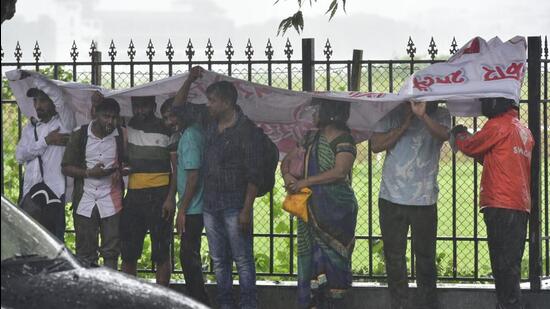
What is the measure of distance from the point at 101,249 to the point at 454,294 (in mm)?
3003

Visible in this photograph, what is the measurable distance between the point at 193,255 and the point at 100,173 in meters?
1.03

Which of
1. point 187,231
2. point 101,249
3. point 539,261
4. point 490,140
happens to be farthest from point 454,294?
point 101,249

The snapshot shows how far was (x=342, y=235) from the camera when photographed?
10.0 m

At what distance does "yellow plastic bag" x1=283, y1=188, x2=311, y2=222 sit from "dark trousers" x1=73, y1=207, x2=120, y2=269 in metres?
1.50

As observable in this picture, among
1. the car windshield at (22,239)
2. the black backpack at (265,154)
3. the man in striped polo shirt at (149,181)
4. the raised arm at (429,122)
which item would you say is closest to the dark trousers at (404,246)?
the raised arm at (429,122)

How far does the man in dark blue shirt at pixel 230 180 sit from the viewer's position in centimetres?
1005

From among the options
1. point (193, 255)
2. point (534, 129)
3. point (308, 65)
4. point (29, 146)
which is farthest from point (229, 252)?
point (534, 129)

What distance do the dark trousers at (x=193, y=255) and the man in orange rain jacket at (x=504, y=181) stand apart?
7.25ft

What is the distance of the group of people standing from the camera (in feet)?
32.3

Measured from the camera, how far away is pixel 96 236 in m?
10.7

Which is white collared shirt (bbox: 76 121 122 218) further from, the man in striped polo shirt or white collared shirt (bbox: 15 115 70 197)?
white collared shirt (bbox: 15 115 70 197)

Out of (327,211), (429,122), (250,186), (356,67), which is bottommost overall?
(327,211)

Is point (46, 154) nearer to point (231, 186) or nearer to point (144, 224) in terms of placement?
point (144, 224)

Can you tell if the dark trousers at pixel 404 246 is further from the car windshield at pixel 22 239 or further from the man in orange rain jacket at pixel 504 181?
the car windshield at pixel 22 239
